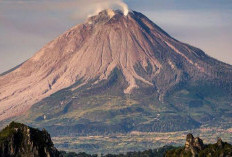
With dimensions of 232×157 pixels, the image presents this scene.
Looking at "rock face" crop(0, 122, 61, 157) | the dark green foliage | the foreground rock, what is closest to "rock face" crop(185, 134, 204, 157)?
Answer: the foreground rock

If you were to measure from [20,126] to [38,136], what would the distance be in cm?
193

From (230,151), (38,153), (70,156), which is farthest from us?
(70,156)

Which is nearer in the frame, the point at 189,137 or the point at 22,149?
the point at 22,149

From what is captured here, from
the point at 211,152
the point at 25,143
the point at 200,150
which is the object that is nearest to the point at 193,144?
the point at 200,150

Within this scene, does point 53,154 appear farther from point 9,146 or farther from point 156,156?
point 156,156

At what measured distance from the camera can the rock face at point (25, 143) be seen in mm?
79256

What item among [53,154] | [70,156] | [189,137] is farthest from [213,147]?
[70,156]

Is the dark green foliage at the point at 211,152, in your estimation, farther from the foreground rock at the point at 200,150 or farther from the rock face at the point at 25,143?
the rock face at the point at 25,143

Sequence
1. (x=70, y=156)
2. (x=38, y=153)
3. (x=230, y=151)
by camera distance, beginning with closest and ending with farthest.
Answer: (x=38, y=153)
(x=230, y=151)
(x=70, y=156)

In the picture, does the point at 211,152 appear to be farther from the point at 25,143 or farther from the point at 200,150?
the point at 25,143

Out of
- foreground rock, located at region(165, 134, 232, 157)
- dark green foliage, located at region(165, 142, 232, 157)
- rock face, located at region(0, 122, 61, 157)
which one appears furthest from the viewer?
foreground rock, located at region(165, 134, 232, 157)

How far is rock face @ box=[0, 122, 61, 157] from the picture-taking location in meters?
79.3

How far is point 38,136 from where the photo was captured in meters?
81.5

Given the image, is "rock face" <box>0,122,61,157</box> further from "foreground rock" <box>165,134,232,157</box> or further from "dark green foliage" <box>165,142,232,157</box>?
"foreground rock" <box>165,134,232,157</box>
